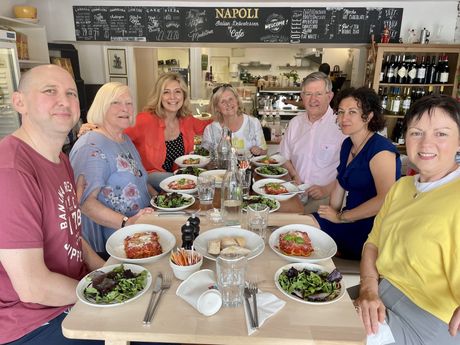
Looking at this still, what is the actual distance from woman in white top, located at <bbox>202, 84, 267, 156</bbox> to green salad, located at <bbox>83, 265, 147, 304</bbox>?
1963mm

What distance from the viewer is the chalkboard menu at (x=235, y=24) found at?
14.0ft

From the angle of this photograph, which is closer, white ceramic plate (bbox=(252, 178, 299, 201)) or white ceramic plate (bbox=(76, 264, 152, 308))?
white ceramic plate (bbox=(76, 264, 152, 308))

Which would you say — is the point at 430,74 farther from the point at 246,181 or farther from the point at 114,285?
the point at 114,285

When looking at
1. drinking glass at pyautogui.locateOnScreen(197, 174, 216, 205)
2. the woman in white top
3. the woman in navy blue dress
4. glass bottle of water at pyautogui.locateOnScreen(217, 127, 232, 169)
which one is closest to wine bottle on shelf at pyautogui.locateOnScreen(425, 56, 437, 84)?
the woman in white top

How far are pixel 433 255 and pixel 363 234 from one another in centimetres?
83

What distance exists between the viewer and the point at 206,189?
5.76ft

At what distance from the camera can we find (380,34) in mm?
4285

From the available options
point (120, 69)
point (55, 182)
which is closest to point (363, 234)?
point (55, 182)

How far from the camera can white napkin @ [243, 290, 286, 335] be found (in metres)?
0.93

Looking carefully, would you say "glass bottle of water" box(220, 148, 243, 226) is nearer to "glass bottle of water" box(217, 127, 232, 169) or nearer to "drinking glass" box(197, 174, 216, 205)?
"drinking glass" box(197, 174, 216, 205)

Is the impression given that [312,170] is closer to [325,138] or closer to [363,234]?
[325,138]

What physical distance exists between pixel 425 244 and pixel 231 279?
664mm

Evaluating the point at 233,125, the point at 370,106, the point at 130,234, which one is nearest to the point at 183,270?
the point at 130,234

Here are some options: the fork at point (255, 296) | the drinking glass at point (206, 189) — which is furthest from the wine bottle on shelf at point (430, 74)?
the fork at point (255, 296)
